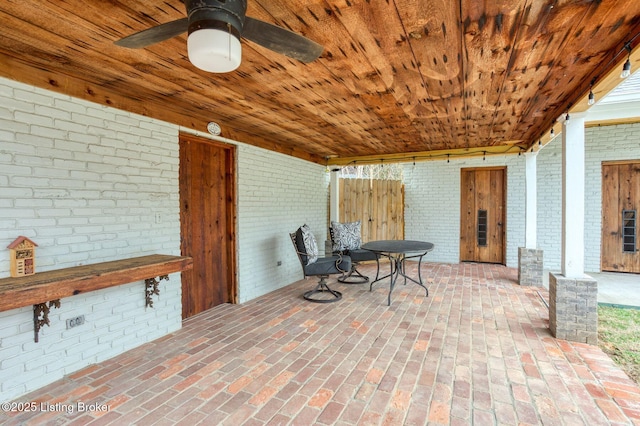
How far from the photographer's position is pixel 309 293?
14.2ft

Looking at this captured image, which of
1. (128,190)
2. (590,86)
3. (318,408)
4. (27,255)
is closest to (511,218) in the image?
(590,86)

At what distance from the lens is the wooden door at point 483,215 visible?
647cm

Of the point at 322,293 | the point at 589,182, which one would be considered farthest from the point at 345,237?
the point at 589,182

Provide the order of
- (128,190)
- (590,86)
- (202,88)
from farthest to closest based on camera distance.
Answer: (128,190), (202,88), (590,86)

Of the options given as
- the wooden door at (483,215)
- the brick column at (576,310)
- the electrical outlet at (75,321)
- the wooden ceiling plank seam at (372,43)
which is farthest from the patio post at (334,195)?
the electrical outlet at (75,321)

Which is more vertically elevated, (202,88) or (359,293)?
(202,88)

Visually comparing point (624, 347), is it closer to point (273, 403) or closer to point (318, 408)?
point (318, 408)

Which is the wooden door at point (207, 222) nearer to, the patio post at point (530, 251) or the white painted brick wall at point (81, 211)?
the white painted brick wall at point (81, 211)

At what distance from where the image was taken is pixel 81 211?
8.07ft

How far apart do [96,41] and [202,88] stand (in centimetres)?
84

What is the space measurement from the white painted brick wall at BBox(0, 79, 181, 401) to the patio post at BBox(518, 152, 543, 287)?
4955 mm

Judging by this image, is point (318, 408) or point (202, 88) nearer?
point (318, 408)

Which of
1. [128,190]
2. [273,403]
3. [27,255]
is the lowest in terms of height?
[273,403]

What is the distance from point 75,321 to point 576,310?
14.2 feet
